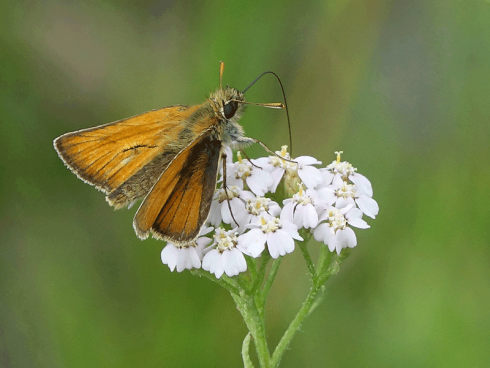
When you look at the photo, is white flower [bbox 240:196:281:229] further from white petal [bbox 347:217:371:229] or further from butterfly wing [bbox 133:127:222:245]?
white petal [bbox 347:217:371:229]

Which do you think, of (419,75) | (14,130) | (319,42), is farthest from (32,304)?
(419,75)

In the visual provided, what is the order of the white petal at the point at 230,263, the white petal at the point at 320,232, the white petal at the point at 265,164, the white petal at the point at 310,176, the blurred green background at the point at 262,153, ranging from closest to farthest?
the white petal at the point at 230,263
the white petal at the point at 320,232
the white petal at the point at 310,176
the white petal at the point at 265,164
the blurred green background at the point at 262,153

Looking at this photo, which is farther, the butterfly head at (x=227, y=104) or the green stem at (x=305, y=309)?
the butterfly head at (x=227, y=104)

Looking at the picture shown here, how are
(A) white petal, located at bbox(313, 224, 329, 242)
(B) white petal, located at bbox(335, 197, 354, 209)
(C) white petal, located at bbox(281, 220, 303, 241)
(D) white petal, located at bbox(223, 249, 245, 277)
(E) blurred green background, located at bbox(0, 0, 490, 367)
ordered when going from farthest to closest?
(E) blurred green background, located at bbox(0, 0, 490, 367) < (B) white petal, located at bbox(335, 197, 354, 209) < (A) white petal, located at bbox(313, 224, 329, 242) < (C) white petal, located at bbox(281, 220, 303, 241) < (D) white petal, located at bbox(223, 249, 245, 277)

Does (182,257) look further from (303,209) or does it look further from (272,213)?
(303,209)

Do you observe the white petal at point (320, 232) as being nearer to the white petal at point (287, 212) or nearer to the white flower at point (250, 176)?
the white petal at point (287, 212)

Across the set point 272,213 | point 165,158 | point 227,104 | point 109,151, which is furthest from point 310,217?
point 109,151

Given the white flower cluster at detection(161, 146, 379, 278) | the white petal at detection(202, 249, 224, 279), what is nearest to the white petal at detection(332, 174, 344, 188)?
the white flower cluster at detection(161, 146, 379, 278)

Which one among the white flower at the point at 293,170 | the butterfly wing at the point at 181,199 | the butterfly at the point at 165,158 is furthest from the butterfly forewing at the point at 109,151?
the white flower at the point at 293,170

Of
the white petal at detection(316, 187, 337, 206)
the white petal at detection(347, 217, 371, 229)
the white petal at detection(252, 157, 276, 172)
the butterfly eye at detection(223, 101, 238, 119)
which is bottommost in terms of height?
the white petal at detection(347, 217, 371, 229)
